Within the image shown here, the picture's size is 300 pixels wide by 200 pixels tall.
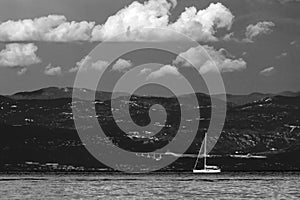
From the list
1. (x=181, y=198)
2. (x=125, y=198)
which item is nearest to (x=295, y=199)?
(x=181, y=198)

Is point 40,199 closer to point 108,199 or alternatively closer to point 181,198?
point 108,199

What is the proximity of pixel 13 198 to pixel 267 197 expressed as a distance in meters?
52.3

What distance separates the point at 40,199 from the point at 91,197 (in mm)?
10783

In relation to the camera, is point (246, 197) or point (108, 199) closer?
point (108, 199)

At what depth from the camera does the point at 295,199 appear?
506ft

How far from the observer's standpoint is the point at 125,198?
520ft

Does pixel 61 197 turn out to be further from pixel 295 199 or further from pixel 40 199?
pixel 295 199

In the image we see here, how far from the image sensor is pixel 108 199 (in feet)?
504

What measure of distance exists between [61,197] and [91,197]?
637 centimetres

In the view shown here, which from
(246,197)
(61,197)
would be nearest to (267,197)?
(246,197)

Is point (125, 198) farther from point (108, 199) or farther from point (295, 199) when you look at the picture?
point (295, 199)

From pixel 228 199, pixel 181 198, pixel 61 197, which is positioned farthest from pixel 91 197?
pixel 228 199

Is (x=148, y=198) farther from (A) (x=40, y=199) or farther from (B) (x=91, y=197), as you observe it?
(A) (x=40, y=199)

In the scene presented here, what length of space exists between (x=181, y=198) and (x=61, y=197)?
82.0ft
